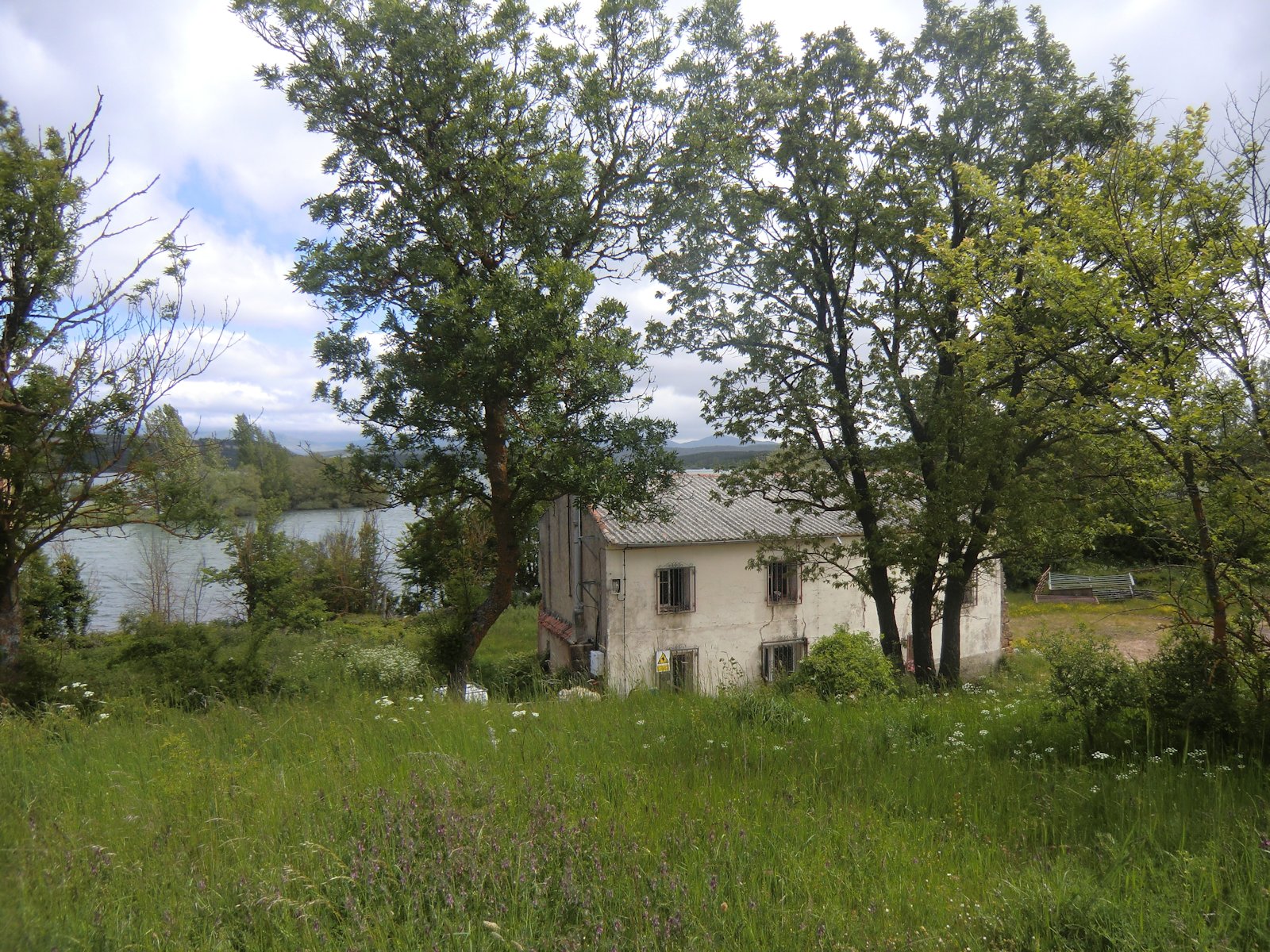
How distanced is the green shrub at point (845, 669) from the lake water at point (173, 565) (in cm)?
1279

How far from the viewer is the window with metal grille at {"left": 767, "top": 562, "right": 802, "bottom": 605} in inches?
874

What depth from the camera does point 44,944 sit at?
2.31m

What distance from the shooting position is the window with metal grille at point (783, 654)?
22.1 m

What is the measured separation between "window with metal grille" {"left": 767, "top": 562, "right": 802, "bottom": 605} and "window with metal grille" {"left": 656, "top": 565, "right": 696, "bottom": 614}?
254 cm

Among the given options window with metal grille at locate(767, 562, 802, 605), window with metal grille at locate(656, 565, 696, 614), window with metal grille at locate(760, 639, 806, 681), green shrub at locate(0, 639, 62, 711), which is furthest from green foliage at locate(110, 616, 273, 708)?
window with metal grille at locate(760, 639, 806, 681)

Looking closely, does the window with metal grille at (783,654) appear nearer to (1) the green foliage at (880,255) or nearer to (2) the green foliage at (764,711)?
(1) the green foliage at (880,255)

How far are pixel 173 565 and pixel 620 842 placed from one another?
38989 mm

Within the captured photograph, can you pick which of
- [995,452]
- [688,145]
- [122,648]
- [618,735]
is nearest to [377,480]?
[122,648]

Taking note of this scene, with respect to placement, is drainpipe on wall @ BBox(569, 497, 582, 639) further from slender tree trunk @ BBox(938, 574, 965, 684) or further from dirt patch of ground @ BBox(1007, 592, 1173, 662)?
dirt patch of ground @ BBox(1007, 592, 1173, 662)

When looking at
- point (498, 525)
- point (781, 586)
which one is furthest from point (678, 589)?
point (498, 525)

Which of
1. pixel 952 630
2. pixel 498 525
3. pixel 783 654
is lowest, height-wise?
pixel 783 654

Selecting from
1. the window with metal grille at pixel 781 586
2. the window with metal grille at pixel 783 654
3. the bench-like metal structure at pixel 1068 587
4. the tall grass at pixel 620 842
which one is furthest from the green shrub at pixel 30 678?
the bench-like metal structure at pixel 1068 587

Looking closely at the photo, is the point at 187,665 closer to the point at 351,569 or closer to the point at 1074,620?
the point at 351,569

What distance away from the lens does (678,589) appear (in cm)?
2117
